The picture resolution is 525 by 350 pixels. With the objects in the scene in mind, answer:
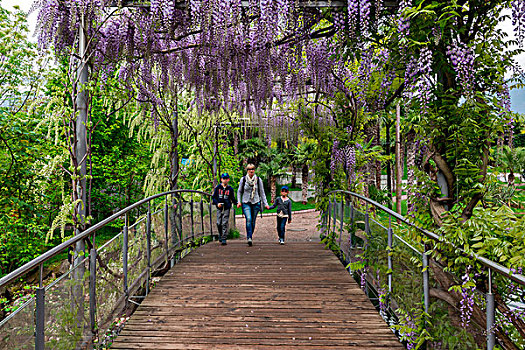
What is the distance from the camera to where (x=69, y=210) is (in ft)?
11.5

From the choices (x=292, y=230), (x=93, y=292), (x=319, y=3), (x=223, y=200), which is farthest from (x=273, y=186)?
(x=93, y=292)

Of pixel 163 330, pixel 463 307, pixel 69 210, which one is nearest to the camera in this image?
pixel 463 307

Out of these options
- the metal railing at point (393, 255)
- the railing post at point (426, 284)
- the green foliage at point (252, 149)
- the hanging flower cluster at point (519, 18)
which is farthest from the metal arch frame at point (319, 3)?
the green foliage at point (252, 149)

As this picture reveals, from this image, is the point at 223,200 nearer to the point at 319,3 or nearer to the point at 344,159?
the point at 344,159


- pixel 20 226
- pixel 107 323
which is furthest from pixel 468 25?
pixel 20 226

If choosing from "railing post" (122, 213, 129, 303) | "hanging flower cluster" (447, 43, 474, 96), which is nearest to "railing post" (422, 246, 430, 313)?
"hanging flower cluster" (447, 43, 474, 96)

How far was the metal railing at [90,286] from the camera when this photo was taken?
1808mm

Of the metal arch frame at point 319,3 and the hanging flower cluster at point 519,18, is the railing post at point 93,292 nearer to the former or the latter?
the metal arch frame at point 319,3

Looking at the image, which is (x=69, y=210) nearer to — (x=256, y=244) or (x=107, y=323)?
(x=107, y=323)

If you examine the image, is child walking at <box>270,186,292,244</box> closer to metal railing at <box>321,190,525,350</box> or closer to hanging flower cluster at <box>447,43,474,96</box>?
metal railing at <box>321,190,525,350</box>

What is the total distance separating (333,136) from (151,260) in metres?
3.50

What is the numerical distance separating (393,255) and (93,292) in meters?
2.36

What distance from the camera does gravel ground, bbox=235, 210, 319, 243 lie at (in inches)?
396

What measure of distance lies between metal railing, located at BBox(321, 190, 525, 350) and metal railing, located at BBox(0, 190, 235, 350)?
2224 millimetres
